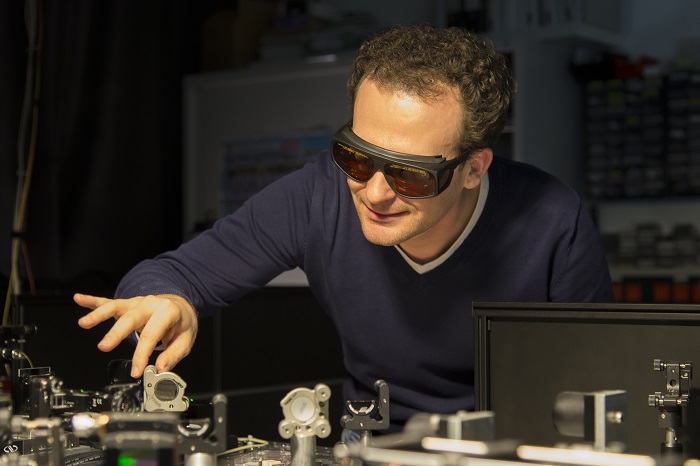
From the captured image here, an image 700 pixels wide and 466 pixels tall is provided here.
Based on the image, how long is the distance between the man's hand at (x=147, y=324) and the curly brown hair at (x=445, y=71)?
18.2 inches

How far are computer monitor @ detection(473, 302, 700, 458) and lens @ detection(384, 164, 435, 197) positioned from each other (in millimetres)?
206

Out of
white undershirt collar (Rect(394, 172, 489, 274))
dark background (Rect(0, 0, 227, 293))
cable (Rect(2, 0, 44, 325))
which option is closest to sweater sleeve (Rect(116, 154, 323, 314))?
white undershirt collar (Rect(394, 172, 489, 274))

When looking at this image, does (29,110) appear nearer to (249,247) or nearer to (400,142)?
(249,247)

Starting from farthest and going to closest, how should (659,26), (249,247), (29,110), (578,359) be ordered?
(659,26)
(29,110)
(249,247)
(578,359)

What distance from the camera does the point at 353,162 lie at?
5.04ft

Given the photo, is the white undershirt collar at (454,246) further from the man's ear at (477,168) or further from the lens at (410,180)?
the lens at (410,180)

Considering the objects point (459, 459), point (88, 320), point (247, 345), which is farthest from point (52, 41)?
point (459, 459)

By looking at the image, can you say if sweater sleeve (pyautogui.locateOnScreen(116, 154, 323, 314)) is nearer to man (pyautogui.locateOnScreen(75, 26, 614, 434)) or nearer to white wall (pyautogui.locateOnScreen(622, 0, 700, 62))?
man (pyautogui.locateOnScreen(75, 26, 614, 434))

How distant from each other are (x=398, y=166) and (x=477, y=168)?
290 millimetres

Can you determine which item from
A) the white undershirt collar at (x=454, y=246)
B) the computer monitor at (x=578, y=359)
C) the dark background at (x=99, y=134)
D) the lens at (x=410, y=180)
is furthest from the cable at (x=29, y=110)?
the computer monitor at (x=578, y=359)

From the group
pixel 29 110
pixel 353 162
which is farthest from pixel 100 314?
pixel 29 110

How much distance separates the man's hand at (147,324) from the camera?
1306 mm

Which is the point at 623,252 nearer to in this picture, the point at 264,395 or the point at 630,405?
the point at 264,395

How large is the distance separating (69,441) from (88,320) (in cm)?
16
